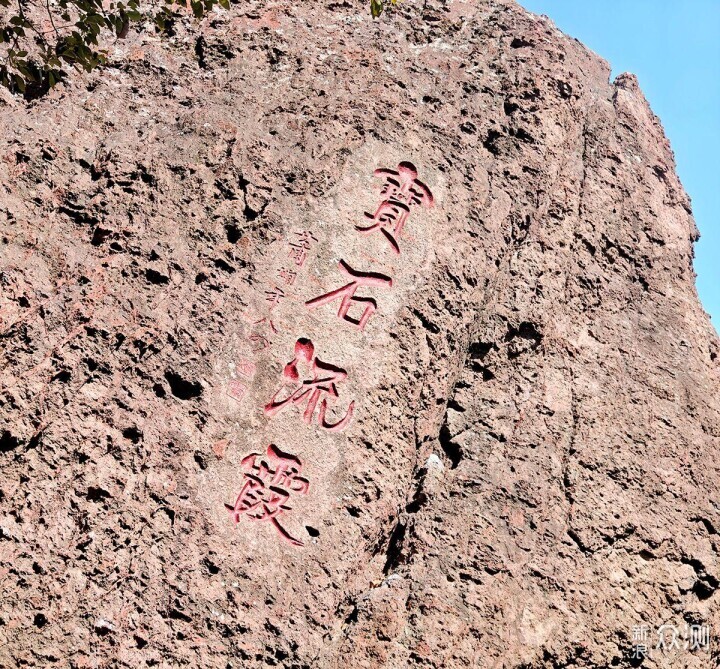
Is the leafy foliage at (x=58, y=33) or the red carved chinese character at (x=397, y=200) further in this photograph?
the red carved chinese character at (x=397, y=200)

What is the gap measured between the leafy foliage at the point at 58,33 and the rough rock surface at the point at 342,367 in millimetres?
180

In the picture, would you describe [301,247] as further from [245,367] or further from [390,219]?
[245,367]

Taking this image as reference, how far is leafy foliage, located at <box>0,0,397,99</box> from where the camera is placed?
458 centimetres

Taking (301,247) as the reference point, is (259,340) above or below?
below

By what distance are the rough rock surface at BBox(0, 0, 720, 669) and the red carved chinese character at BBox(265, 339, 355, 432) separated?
55 mm

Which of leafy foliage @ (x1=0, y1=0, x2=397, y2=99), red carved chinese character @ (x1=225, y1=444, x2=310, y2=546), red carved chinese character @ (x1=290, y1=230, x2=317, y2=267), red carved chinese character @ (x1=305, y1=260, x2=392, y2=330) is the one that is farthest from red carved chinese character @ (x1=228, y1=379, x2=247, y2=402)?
leafy foliage @ (x1=0, y1=0, x2=397, y2=99)

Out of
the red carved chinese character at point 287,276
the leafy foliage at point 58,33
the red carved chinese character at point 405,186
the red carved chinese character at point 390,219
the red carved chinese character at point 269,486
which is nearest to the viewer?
the red carved chinese character at point 269,486

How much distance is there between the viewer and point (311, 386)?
4770 millimetres

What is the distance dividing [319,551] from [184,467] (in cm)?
92

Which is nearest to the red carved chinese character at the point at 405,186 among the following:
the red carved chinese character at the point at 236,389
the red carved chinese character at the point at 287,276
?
the red carved chinese character at the point at 287,276

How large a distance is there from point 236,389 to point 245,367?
0.50 feet

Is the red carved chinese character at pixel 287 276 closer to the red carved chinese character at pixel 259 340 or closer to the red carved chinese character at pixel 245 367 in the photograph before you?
the red carved chinese character at pixel 259 340

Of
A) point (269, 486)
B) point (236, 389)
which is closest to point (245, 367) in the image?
point (236, 389)

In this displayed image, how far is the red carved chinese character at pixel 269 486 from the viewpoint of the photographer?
4402mm
